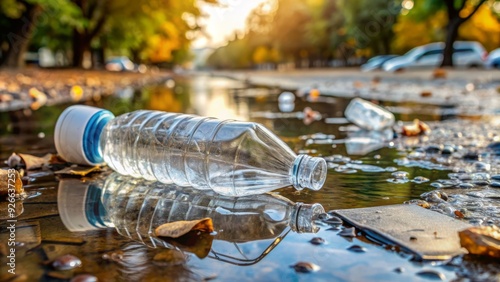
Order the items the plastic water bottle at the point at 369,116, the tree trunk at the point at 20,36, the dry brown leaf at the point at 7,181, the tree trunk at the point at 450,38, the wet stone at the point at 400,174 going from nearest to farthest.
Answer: the dry brown leaf at the point at 7,181 < the wet stone at the point at 400,174 < the plastic water bottle at the point at 369,116 < the tree trunk at the point at 20,36 < the tree trunk at the point at 450,38

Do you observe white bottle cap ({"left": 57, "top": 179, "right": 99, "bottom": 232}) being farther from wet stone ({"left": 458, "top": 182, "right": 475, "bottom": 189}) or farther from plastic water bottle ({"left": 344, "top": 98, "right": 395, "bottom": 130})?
plastic water bottle ({"left": 344, "top": 98, "right": 395, "bottom": 130})

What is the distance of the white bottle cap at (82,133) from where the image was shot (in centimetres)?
247

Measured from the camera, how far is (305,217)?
68.1 inches

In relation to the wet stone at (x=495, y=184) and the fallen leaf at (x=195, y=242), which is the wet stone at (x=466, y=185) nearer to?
the wet stone at (x=495, y=184)

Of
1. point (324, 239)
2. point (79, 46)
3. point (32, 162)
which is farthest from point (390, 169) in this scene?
point (79, 46)

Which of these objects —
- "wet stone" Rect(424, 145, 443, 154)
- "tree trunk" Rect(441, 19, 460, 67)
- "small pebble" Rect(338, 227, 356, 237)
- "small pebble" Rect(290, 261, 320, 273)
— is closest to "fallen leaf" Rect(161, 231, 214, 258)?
"small pebble" Rect(290, 261, 320, 273)

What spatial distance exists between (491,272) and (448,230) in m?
0.27

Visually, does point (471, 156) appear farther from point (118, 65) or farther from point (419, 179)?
point (118, 65)

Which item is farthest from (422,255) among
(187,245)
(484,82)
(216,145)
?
(484,82)

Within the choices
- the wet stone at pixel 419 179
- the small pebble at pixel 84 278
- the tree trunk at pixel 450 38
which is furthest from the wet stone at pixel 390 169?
the tree trunk at pixel 450 38

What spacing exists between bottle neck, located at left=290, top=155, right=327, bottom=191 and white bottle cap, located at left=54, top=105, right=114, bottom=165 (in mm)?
1165

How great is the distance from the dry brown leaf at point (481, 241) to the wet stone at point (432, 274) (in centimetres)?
16

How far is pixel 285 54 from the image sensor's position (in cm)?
6469

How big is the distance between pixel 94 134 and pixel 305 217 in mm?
1295
